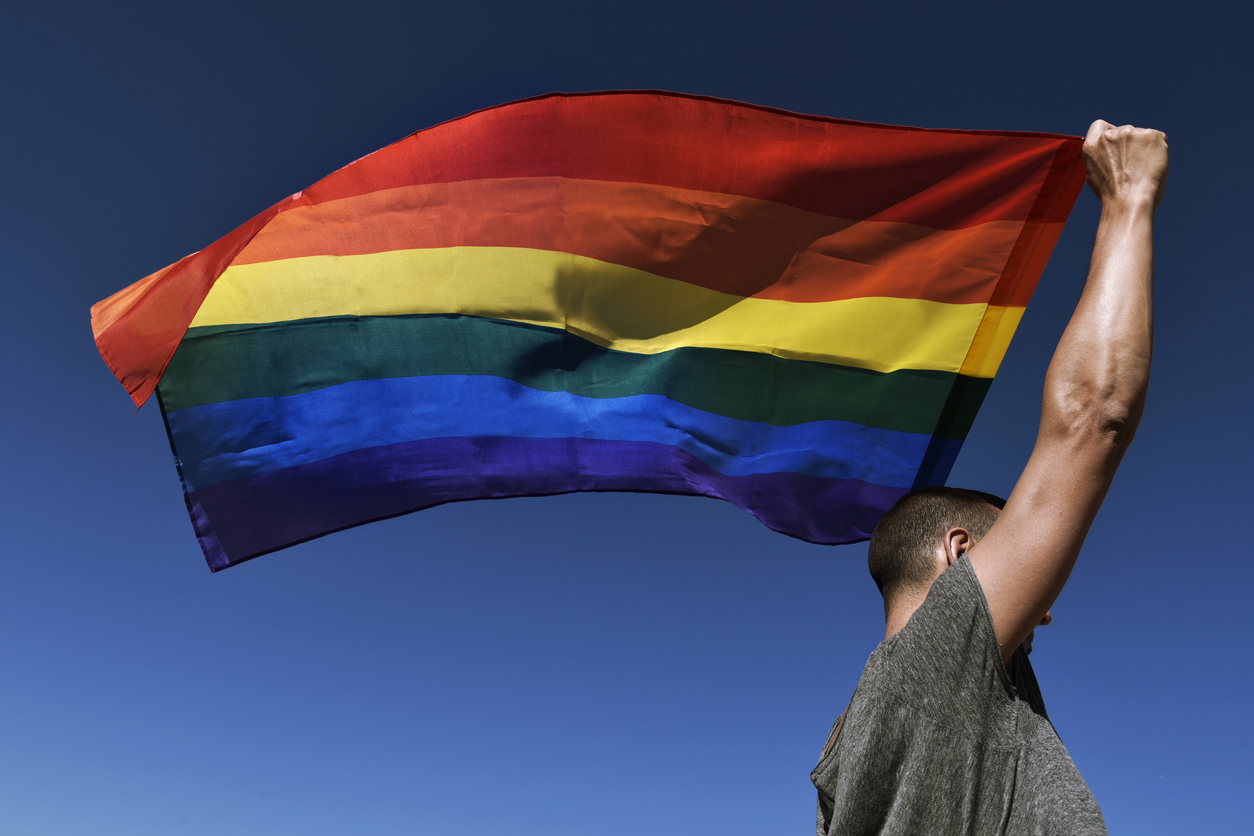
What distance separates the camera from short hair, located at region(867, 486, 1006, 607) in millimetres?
2104

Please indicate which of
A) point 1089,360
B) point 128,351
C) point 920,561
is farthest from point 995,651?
point 128,351

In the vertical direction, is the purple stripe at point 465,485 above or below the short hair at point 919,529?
above

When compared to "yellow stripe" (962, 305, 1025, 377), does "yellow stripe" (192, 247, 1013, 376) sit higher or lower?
lower

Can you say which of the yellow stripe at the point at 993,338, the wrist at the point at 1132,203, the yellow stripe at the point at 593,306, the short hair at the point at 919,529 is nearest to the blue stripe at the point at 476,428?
the yellow stripe at the point at 593,306

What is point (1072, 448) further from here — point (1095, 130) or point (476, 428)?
point (476, 428)

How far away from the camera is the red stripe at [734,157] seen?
12.7 ft

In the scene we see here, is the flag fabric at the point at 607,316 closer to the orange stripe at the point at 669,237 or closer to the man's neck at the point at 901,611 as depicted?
the orange stripe at the point at 669,237

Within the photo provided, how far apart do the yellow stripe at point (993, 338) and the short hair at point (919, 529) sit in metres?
2.19

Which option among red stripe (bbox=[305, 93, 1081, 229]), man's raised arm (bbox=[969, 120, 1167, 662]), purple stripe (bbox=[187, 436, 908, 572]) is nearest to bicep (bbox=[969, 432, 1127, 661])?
man's raised arm (bbox=[969, 120, 1167, 662])

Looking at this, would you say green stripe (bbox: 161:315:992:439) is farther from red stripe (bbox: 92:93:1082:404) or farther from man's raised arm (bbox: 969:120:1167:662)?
man's raised arm (bbox: 969:120:1167:662)

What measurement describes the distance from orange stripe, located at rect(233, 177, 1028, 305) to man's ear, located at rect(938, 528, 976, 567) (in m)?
2.32

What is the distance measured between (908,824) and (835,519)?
9.83ft

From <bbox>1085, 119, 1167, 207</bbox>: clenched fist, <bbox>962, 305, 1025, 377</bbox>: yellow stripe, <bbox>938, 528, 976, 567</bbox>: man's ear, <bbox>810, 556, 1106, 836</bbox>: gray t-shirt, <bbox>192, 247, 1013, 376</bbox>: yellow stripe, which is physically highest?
<bbox>962, 305, 1025, 377</bbox>: yellow stripe

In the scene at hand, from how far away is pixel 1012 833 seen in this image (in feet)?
5.49
